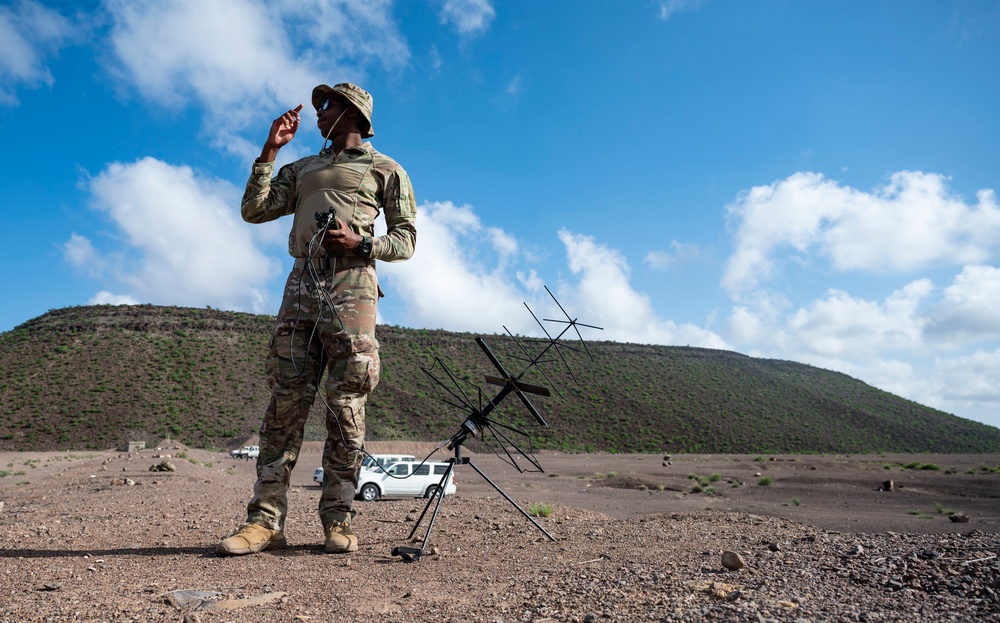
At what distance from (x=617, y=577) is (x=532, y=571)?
63 cm

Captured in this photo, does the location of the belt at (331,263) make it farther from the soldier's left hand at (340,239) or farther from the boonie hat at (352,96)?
the boonie hat at (352,96)

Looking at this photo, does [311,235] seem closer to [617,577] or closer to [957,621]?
[617,577]

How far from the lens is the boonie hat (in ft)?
16.8

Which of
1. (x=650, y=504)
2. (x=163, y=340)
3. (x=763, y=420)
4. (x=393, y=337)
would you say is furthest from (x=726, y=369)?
(x=650, y=504)

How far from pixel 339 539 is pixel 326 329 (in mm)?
1441

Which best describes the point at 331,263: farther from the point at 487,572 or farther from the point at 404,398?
→ the point at 404,398

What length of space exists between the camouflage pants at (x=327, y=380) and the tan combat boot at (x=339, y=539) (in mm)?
57

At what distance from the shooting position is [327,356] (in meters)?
4.81

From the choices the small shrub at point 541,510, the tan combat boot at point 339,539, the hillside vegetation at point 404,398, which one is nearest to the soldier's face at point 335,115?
the tan combat boot at point 339,539

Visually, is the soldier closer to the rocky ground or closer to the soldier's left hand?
the soldier's left hand

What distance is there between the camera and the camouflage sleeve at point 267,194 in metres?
4.85

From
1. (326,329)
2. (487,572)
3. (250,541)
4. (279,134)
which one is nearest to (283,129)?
(279,134)

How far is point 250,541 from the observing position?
4.41 metres

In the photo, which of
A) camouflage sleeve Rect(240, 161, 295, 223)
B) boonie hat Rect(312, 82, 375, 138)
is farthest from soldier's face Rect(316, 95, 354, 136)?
camouflage sleeve Rect(240, 161, 295, 223)
